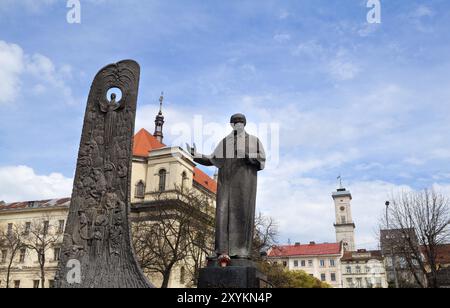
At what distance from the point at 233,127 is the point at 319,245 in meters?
82.6

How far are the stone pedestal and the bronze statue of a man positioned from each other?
0.99 feet

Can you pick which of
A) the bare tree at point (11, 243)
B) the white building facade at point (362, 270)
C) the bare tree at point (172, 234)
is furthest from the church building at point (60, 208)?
the white building facade at point (362, 270)

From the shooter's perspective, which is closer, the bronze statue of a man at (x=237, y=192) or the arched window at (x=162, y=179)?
the bronze statue of a man at (x=237, y=192)

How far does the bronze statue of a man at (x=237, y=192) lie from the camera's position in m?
6.51

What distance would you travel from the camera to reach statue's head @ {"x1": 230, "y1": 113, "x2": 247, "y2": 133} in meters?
7.16

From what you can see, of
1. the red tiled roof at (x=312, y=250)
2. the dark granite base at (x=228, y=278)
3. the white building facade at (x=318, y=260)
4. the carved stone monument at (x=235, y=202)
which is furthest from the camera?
the red tiled roof at (x=312, y=250)

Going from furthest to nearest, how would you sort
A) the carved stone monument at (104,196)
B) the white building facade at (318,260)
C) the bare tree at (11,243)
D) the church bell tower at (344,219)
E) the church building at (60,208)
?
the church bell tower at (344,219) → the white building facade at (318,260) → the church building at (60,208) → the bare tree at (11,243) → the carved stone monument at (104,196)

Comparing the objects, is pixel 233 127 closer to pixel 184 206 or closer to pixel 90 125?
pixel 90 125

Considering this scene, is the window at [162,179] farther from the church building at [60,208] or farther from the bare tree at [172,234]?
the bare tree at [172,234]
